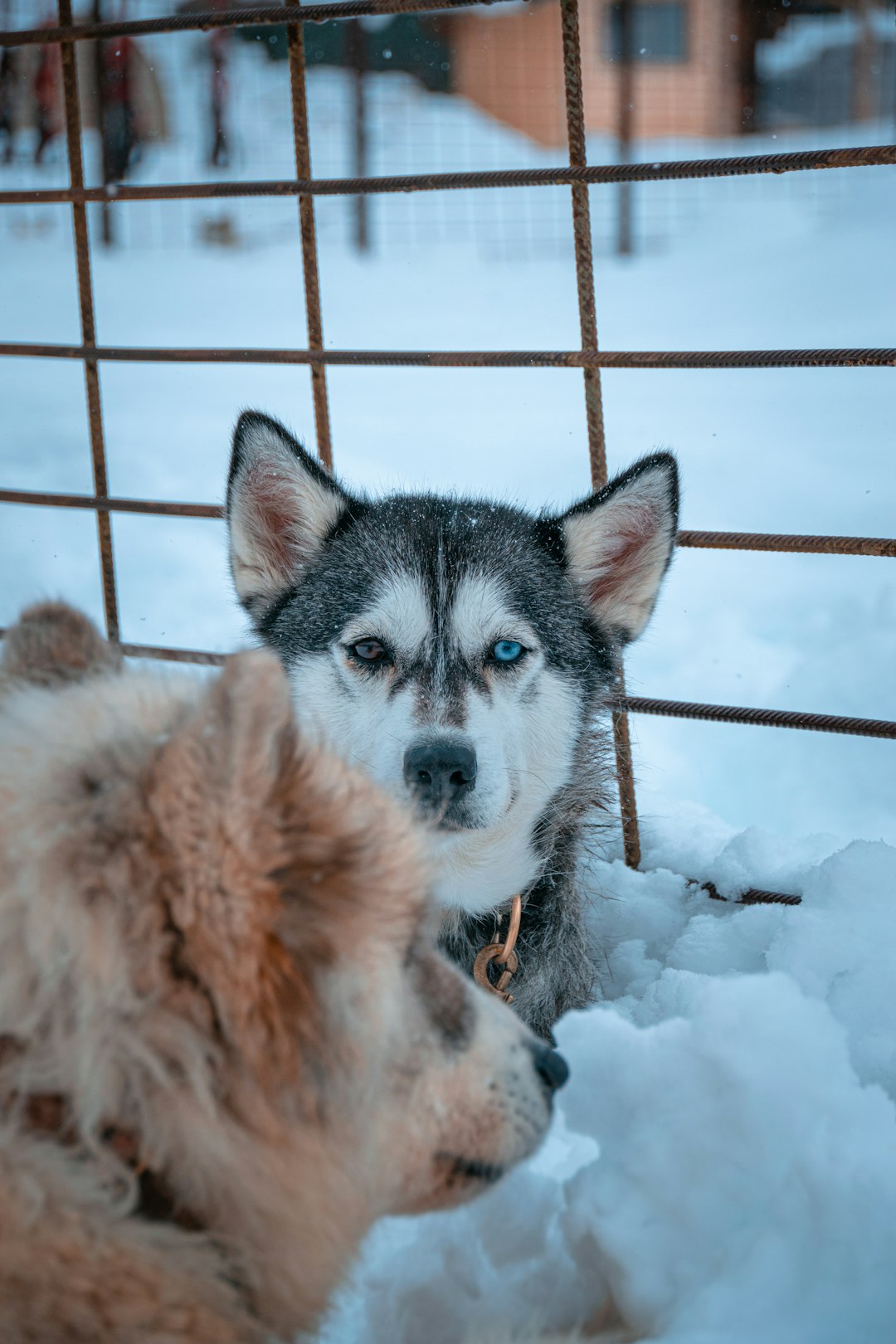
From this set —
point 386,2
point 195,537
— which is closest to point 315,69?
point 195,537

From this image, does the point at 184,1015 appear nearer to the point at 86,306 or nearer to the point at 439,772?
the point at 439,772

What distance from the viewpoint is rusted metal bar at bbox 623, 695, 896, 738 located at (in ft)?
11.0

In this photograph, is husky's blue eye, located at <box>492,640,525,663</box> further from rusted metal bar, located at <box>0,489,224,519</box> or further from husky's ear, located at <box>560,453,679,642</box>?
rusted metal bar, located at <box>0,489,224,519</box>

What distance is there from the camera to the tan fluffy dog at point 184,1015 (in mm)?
1270

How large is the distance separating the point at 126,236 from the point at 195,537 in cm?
756

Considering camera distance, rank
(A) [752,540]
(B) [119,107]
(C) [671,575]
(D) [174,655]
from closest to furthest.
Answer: (A) [752,540] < (D) [174,655] < (C) [671,575] < (B) [119,107]

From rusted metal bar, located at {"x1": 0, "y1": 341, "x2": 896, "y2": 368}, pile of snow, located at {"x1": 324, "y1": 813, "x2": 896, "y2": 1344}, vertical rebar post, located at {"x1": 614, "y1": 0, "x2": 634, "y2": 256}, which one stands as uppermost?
vertical rebar post, located at {"x1": 614, "y1": 0, "x2": 634, "y2": 256}

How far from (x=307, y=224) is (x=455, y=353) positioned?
0.79 m

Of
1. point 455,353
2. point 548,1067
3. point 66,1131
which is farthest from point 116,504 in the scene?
point 66,1131

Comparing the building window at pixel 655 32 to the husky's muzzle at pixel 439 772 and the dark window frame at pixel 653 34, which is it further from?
the husky's muzzle at pixel 439 772

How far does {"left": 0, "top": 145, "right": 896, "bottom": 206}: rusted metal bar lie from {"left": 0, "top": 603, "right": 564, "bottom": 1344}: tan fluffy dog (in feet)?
7.98

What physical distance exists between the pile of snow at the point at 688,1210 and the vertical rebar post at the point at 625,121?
28.6 feet

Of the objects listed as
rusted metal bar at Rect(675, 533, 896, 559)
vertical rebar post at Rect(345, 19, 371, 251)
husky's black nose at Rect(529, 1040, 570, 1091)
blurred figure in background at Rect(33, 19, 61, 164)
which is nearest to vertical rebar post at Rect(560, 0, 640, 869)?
rusted metal bar at Rect(675, 533, 896, 559)

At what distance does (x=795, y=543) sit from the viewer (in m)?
3.39
